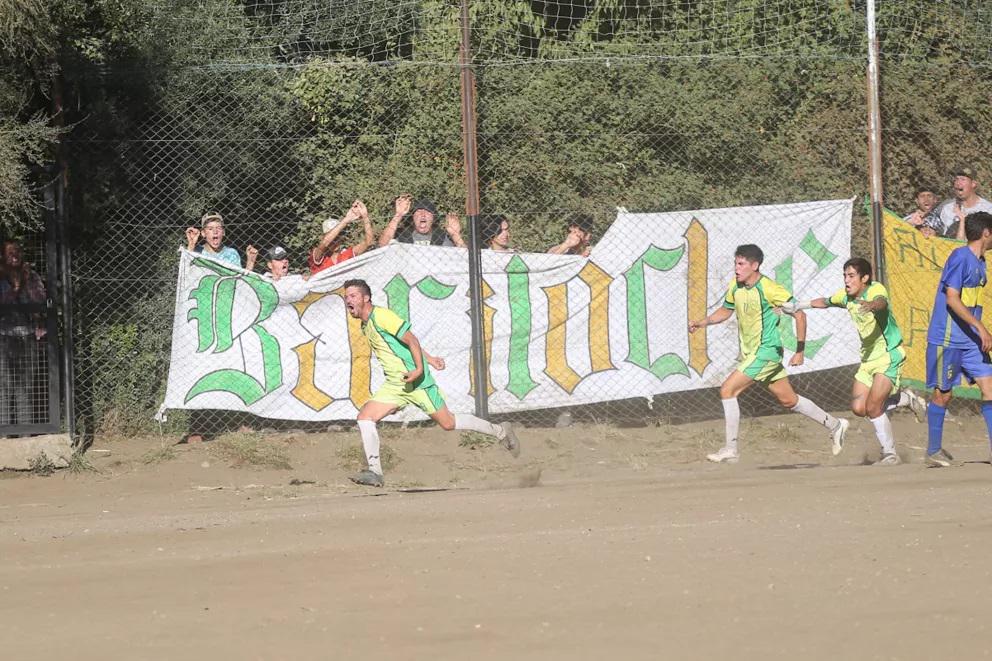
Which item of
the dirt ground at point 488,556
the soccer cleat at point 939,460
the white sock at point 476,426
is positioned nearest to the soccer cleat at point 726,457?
the dirt ground at point 488,556

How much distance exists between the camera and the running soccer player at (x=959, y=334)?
1023cm

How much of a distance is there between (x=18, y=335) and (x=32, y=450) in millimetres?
970

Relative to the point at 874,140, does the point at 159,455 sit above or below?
below

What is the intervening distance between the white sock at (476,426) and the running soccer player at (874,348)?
2701 millimetres

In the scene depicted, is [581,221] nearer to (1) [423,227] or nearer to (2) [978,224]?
(1) [423,227]

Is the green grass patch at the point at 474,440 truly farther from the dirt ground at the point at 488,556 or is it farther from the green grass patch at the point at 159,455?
the green grass patch at the point at 159,455

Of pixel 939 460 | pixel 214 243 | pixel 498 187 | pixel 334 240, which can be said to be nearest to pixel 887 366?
pixel 939 460

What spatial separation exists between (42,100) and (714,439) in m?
6.38

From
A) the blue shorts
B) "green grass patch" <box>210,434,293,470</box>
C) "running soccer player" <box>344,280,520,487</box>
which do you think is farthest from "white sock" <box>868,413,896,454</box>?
"green grass patch" <box>210,434,293,470</box>

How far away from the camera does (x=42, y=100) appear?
11203 millimetres

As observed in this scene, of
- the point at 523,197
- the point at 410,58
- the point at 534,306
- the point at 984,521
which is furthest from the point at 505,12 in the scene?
the point at 984,521

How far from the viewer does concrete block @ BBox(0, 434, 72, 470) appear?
425 inches

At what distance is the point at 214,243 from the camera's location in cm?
1180

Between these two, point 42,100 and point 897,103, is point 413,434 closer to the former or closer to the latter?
point 42,100
